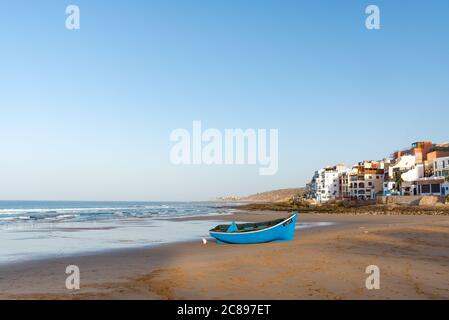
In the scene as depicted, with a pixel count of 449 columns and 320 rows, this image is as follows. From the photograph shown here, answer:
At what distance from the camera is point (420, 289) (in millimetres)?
10531

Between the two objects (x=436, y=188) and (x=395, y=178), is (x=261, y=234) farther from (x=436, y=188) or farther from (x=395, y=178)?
(x=395, y=178)

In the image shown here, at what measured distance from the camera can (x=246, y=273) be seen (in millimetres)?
13414

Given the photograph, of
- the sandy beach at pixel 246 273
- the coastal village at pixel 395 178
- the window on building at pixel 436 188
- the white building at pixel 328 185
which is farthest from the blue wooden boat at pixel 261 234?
the white building at pixel 328 185

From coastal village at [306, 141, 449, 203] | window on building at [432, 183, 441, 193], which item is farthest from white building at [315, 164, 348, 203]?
window on building at [432, 183, 441, 193]

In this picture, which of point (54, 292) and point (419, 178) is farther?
point (419, 178)

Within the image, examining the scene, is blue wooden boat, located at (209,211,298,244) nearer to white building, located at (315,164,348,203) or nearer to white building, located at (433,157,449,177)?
white building, located at (433,157,449,177)

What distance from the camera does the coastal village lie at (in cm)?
8375

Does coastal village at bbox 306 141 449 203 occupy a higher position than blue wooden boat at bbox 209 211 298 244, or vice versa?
coastal village at bbox 306 141 449 203

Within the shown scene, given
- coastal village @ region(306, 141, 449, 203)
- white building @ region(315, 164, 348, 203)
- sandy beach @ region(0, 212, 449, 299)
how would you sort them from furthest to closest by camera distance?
white building @ region(315, 164, 348, 203) < coastal village @ region(306, 141, 449, 203) < sandy beach @ region(0, 212, 449, 299)

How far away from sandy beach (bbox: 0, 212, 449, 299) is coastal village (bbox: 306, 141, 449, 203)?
6436cm

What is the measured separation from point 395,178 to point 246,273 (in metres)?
89.8
